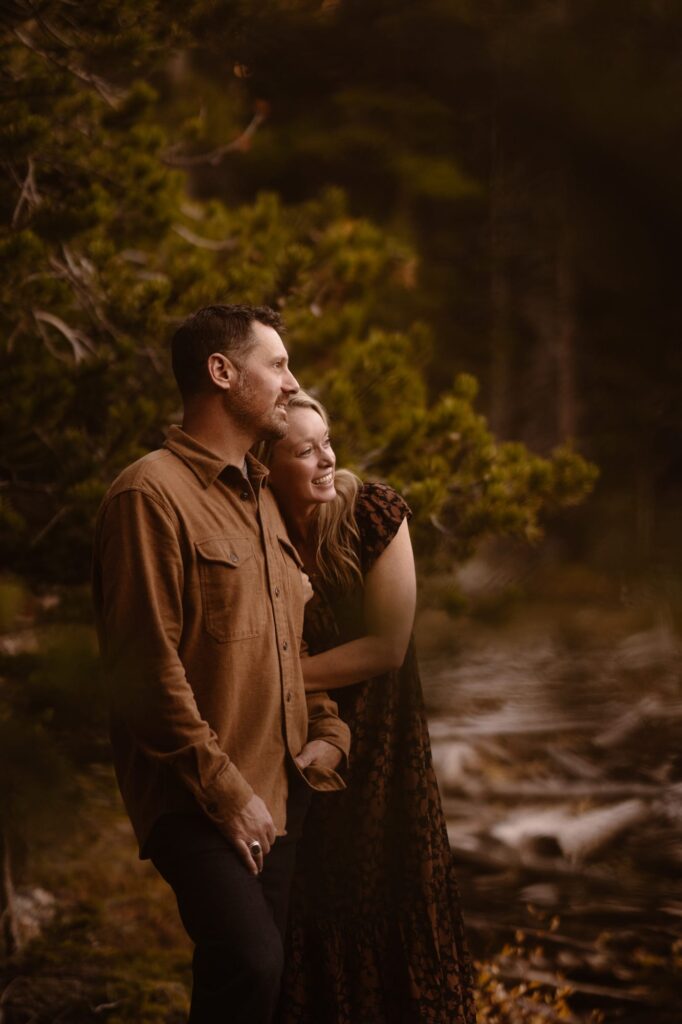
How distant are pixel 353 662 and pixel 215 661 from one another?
325mm

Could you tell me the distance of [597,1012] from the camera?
2.49m

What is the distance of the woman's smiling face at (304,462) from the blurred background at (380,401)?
1.51 feet

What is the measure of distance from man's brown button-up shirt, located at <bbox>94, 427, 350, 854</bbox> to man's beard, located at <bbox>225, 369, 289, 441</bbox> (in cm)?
7

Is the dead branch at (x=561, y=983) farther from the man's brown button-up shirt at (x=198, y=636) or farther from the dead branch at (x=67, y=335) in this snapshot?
the dead branch at (x=67, y=335)

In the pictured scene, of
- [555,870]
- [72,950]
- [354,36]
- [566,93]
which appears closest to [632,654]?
[555,870]

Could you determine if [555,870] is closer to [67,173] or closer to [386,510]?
[386,510]

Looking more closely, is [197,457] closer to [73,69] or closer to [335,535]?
[335,535]

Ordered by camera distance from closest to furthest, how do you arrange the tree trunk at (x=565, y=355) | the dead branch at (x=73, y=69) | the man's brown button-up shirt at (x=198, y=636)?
the man's brown button-up shirt at (x=198, y=636), the dead branch at (x=73, y=69), the tree trunk at (x=565, y=355)

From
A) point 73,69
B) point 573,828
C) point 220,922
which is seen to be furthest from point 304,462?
point 573,828

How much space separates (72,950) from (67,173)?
7.52ft

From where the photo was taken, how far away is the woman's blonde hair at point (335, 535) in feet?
5.49

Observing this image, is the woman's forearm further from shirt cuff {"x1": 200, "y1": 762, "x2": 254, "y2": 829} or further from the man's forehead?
the man's forehead

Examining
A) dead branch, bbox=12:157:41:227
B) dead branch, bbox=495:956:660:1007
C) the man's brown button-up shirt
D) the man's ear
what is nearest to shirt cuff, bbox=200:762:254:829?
the man's brown button-up shirt

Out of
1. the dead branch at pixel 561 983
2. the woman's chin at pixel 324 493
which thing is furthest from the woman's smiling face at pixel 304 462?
the dead branch at pixel 561 983
